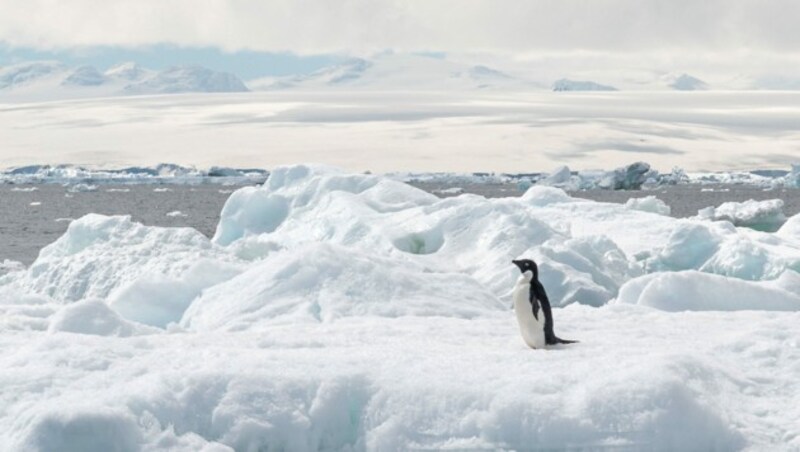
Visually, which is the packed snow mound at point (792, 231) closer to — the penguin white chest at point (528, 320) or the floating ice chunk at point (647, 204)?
the floating ice chunk at point (647, 204)

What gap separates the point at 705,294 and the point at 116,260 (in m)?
9.47

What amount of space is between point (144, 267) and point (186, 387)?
10060 mm

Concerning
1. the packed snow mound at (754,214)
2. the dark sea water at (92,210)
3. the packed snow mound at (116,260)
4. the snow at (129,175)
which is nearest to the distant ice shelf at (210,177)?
the snow at (129,175)

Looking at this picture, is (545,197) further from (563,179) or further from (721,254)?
(563,179)

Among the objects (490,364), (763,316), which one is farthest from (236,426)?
(763,316)

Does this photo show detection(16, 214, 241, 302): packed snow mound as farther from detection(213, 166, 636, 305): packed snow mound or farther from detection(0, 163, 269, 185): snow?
detection(0, 163, 269, 185): snow

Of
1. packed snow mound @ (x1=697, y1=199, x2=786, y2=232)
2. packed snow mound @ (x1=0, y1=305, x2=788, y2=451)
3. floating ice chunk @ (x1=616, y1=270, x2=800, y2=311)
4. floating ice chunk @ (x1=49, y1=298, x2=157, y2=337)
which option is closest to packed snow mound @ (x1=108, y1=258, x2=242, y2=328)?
floating ice chunk @ (x1=49, y1=298, x2=157, y2=337)

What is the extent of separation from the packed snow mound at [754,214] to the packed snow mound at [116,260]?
23083 millimetres

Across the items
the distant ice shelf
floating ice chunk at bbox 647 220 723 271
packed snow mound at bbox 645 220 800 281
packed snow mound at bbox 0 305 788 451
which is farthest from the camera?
the distant ice shelf

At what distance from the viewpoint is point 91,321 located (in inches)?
352

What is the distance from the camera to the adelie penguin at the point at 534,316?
7922 mm

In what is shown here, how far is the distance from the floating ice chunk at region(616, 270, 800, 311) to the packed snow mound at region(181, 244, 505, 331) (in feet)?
5.91

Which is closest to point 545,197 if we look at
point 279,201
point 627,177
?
point 279,201

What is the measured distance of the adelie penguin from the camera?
7922mm
